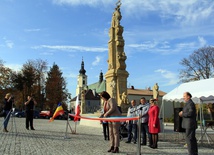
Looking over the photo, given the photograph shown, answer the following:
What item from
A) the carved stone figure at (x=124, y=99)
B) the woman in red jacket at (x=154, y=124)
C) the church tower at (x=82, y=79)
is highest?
the church tower at (x=82, y=79)

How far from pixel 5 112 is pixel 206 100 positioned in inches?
385

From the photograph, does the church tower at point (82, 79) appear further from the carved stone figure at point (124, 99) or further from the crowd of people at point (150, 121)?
the crowd of people at point (150, 121)

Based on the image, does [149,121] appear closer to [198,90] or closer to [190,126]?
[190,126]

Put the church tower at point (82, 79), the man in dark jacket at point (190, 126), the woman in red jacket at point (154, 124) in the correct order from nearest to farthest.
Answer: the man in dark jacket at point (190, 126) → the woman in red jacket at point (154, 124) → the church tower at point (82, 79)

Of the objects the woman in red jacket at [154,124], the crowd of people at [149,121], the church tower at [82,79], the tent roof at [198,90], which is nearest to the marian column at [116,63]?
the tent roof at [198,90]

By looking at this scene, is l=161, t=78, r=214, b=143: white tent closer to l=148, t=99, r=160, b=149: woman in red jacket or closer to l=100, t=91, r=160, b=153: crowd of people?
l=100, t=91, r=160, b=153: crowd of people

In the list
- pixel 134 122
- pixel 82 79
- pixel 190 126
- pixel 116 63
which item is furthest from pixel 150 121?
pixel 82 79

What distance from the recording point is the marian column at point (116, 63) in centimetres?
1853

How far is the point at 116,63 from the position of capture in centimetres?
1930

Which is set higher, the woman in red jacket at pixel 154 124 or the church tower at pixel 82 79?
the church tower at pixel 82 79

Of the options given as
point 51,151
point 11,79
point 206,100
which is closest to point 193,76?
point 206,100

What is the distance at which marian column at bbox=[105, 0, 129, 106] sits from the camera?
18534mm

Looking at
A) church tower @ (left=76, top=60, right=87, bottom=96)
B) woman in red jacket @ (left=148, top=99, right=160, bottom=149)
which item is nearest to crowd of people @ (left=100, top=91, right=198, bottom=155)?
woman in red jacket @ (left=148, top=99, right=160, bottom=149)

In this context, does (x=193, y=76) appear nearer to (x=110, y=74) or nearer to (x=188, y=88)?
(x=110, y=74)
